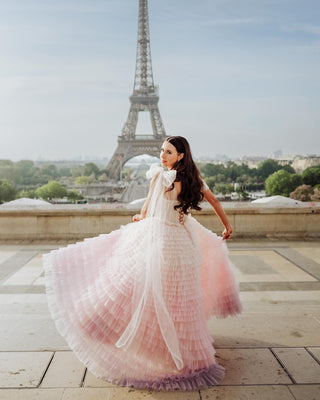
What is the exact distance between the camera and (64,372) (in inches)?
101

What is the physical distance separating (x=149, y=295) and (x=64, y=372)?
0.72 m

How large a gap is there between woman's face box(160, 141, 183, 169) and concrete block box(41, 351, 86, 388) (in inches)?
53.9

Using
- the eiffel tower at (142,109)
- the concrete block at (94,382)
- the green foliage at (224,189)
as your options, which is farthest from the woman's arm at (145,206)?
the eiffel tower at (142,109)

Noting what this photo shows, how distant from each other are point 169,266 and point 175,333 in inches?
15.1

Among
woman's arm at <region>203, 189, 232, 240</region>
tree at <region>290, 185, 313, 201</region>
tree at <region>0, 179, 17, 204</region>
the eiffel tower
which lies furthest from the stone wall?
tree at <region>0, 179, 17, 204</region>

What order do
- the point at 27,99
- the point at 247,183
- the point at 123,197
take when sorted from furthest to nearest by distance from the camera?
1. the point at 27,99
2. the point at 123,197
3. the point at 247,183

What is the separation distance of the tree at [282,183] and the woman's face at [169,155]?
42.4 metres

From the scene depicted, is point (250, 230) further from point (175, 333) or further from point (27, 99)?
point (27, 99)

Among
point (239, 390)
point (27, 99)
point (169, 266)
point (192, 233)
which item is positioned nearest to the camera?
point (239, 390)

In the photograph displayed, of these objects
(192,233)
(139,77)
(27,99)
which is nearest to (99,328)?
(192,233)

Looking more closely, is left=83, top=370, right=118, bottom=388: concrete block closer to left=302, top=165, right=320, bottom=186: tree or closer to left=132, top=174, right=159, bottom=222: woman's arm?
left=132, top=174, right=159, bottom=222: woman's arm

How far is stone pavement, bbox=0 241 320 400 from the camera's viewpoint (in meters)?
2.36

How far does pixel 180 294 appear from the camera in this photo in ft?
8.25

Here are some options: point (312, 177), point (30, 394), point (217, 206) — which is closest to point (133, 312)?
point (30, 394)
